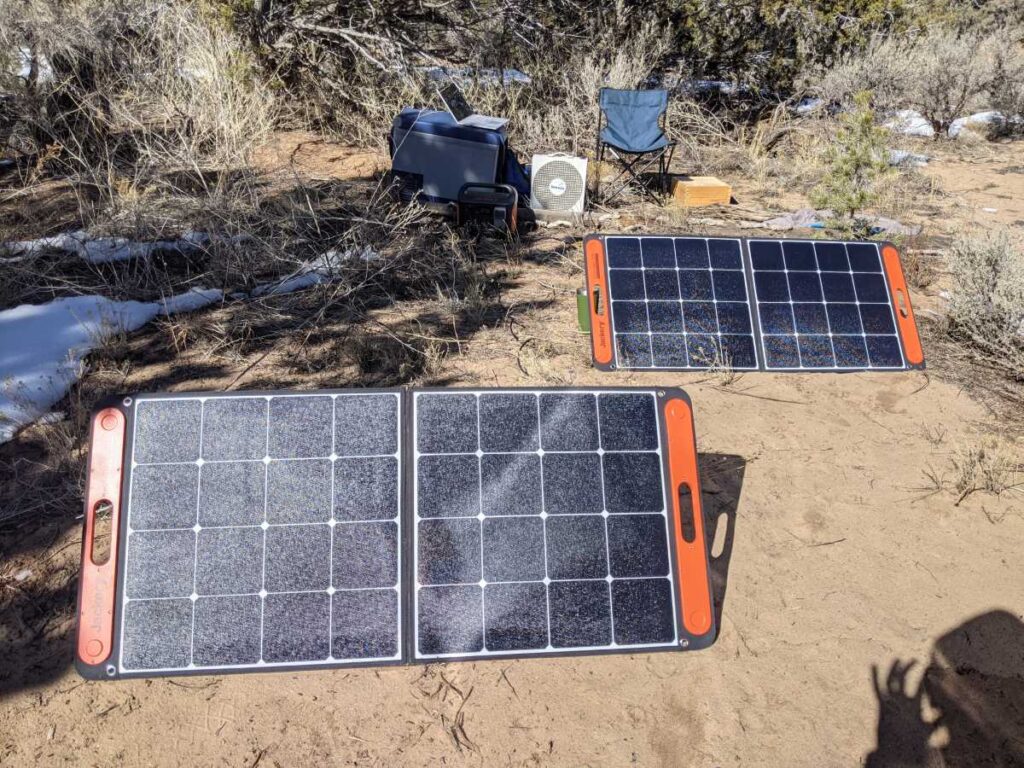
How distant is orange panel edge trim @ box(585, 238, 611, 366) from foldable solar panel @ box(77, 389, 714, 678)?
1975 millimetres

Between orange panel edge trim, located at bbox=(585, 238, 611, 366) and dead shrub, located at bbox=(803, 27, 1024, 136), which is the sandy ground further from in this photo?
dead shrub, located at bbox=(803, 27, 1024, 136)

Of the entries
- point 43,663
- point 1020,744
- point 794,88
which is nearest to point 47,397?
point 43,663

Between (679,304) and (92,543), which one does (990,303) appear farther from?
(92,543)

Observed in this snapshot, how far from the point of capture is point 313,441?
9.52ft

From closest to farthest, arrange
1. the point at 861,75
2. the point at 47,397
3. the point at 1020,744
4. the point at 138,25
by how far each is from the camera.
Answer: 1. the point at 1020,744
2. the point at 47,397
3. the point at 138,25
4. the point at 861,75

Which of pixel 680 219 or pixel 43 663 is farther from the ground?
pixel 43 663

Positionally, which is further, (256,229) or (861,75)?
(861,75)

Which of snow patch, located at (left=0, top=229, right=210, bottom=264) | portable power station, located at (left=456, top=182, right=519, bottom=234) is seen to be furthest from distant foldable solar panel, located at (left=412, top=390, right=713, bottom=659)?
portable power station, located at (left=456, top=182, right=519, bottom=234)

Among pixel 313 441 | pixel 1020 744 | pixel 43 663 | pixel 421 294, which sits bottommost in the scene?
pixel 421 294

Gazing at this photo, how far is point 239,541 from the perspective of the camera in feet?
9.18

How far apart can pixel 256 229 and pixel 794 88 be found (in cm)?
1056

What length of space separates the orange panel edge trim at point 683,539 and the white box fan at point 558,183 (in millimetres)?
5731

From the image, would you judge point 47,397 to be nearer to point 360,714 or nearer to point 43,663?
point 43,663

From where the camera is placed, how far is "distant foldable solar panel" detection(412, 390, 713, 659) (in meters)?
2.88
